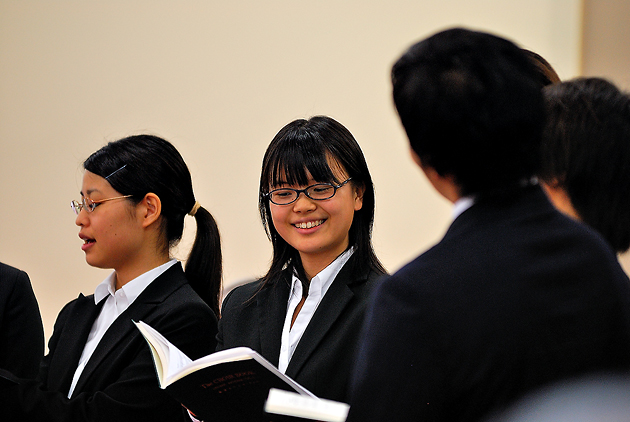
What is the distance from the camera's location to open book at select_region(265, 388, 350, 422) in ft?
2.89

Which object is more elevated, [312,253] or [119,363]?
[312,253]

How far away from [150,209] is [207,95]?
1.63 meters

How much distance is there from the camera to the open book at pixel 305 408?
34.7 inches

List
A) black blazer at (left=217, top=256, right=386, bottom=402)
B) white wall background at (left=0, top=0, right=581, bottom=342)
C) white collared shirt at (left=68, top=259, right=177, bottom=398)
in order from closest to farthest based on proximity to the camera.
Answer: black blazer at (left=217, top=256, right=386, bottom=402), white collared shirt at (left=68, top=259, right=177, bottom=398), white wall background at (left=0, top=0, right=581, bottom=342)

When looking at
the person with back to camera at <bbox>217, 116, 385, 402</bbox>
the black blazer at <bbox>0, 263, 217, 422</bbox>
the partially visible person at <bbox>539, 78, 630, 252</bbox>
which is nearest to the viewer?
the partially visible person at <bbox>539, 78, 630, 252</bbox>

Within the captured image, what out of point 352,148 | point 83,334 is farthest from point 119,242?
point 352,148

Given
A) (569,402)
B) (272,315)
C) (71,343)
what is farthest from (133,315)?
(569,402)

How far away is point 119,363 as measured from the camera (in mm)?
1901

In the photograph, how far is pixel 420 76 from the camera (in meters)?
0.84

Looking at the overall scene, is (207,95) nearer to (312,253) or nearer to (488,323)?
(312,253)

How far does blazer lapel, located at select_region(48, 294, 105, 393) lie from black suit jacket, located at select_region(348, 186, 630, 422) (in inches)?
56.9

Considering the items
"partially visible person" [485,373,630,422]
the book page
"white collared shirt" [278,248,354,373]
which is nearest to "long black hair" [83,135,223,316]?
"white collared shirt" [278,248,354,373]

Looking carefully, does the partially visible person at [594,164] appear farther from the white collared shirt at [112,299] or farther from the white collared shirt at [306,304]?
the white collared shirt at [112,299]

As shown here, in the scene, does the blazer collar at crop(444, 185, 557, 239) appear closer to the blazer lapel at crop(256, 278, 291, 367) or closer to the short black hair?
the short black hair
